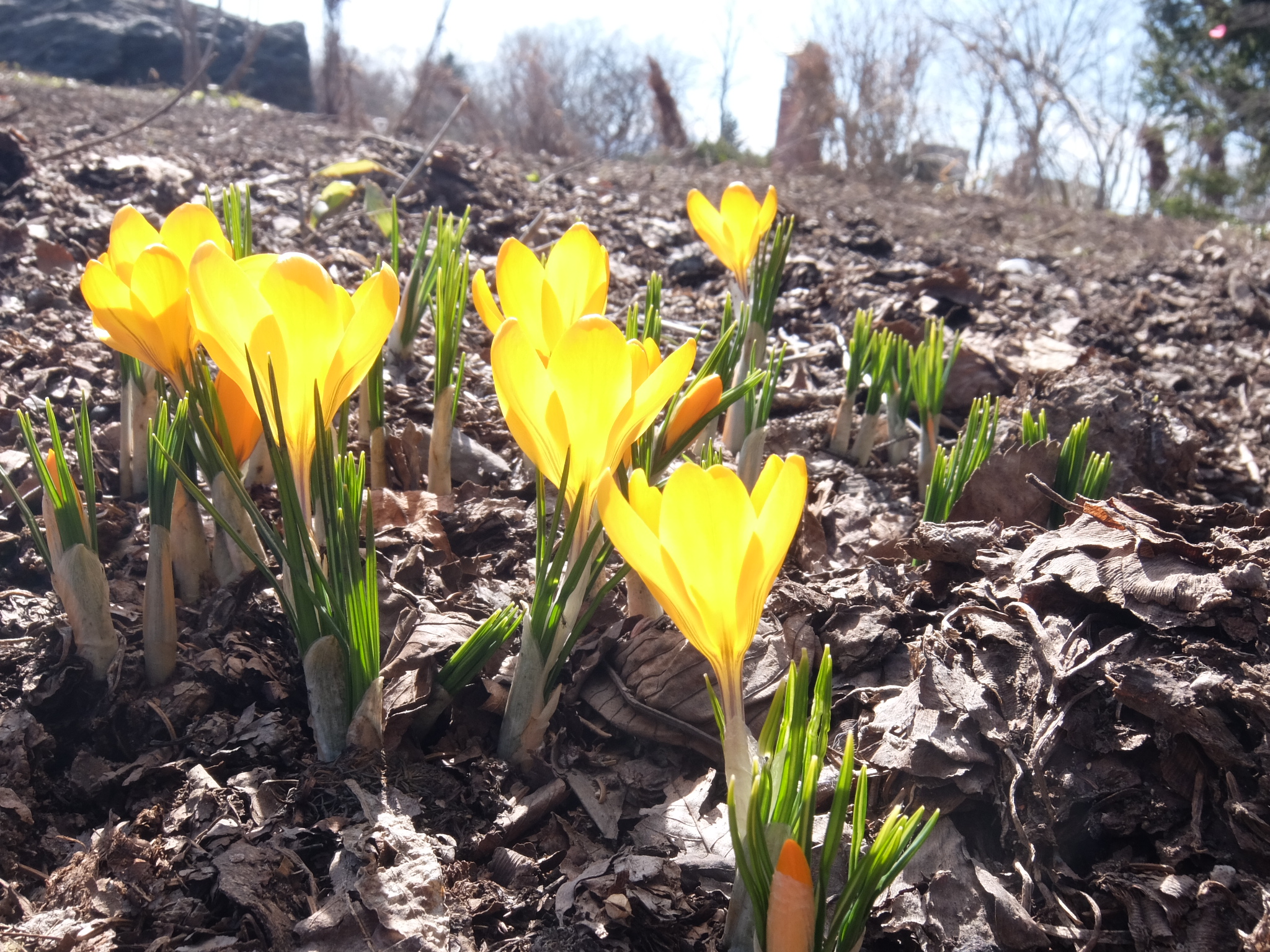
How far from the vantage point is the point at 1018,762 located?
104cm

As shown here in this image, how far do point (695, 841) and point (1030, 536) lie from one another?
32.0 inches

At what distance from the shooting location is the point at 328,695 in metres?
1.06

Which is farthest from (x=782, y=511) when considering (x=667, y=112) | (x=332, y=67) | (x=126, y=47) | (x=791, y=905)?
(x=126, y=47)

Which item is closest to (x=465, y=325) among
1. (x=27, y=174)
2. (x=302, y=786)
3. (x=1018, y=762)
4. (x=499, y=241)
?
(x=499, y=241)

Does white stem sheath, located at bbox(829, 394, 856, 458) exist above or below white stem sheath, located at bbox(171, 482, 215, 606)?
above

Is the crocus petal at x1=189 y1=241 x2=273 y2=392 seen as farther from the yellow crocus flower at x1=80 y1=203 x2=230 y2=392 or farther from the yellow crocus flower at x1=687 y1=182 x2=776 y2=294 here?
the yellow crocus flower at x1=687 y1=182 x2=776 y2=294

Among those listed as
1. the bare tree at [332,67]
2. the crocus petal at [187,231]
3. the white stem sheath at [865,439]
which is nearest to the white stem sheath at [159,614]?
the crocus petal at [187,231]

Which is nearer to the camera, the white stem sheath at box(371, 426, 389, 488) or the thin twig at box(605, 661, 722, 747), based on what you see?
the thin twig at box(605, 661, 722, 747)

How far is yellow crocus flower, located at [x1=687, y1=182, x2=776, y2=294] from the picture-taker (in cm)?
200

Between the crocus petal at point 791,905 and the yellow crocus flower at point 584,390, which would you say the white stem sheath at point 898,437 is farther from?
the crocus petal at point 791,905

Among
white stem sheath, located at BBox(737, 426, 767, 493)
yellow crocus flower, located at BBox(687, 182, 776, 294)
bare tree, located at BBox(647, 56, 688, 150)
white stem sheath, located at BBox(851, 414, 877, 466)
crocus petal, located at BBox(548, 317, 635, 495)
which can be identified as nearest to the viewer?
crocus petal, located at BBox(548, 317, 635, 495)

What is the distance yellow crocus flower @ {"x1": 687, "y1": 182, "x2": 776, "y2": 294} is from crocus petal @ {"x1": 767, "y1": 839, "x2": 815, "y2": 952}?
1549mm

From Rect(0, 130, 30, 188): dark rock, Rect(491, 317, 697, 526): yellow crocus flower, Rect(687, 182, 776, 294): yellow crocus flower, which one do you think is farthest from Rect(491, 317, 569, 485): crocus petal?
Rect(0, 130, 30, 188): dark rock

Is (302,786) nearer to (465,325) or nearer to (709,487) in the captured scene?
(709,487)
